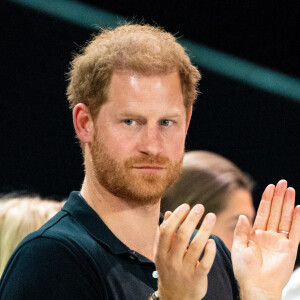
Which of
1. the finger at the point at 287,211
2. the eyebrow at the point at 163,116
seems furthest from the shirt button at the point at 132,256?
the finger at the point at 287,211

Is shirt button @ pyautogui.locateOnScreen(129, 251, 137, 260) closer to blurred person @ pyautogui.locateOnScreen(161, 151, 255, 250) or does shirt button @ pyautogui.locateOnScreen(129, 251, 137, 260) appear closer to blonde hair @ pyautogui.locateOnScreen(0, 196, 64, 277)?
blonde hair @ pyautogui.locateOnScreen(0, 196, 64, 277)

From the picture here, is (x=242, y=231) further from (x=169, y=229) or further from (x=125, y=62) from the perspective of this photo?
(x=125, y=62)

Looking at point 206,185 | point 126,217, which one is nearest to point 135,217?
point 126,217

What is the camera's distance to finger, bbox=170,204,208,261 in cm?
153

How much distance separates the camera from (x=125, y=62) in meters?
1.78

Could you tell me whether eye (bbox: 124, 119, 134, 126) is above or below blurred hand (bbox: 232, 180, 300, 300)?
above

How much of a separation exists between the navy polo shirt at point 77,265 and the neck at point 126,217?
31 mm

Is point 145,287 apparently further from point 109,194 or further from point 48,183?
point 48,183

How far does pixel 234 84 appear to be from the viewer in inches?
186

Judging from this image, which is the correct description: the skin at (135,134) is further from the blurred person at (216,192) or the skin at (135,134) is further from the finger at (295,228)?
the blurred person at (216,192)

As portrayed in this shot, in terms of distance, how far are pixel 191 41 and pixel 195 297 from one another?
3.09 meters

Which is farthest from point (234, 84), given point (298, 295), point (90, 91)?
point (90, 91)

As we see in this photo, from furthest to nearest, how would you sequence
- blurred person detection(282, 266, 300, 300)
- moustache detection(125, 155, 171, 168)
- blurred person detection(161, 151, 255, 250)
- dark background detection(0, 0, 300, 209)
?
dark background detection(0, 0, 300, 209) < blurred person detection(161, 151, 255, 250) < blurred person detection(282, 266, 300, 300) < moustache detection(125, 155, 171, 168)

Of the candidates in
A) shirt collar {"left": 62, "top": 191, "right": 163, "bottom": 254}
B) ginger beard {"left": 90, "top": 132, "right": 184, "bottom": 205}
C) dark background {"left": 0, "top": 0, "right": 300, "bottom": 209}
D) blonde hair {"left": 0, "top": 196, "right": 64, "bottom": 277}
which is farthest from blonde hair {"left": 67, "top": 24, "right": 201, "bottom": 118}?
dark background {"left": 0, "top": 0, "right": 300, "bottom": 209}
